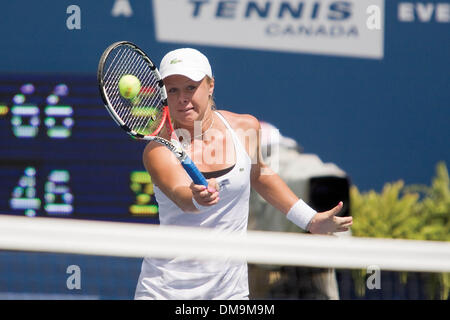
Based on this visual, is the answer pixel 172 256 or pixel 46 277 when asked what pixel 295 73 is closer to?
pixel 46 277

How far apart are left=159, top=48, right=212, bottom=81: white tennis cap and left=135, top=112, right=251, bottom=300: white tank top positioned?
0.40m

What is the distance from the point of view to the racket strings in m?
3.74

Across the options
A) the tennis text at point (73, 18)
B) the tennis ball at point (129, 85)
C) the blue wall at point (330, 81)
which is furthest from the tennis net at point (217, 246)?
the tennis text at point (73, 18)

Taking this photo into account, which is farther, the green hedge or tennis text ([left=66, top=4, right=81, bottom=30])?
tennis text ([left=66, top=4, right=81, bottom=30])

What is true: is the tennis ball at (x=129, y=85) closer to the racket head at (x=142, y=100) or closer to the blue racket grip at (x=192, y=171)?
the racket head at (x=142, y=100)

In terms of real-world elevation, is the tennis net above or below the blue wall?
below

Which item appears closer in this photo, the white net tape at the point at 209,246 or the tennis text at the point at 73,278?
the white net tape at the point at 209,246

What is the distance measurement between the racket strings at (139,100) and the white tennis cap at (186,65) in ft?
0.24

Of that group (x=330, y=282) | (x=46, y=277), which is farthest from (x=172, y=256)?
(x=46, y=277)

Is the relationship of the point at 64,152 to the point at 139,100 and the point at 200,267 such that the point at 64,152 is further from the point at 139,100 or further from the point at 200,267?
the point at 200,267

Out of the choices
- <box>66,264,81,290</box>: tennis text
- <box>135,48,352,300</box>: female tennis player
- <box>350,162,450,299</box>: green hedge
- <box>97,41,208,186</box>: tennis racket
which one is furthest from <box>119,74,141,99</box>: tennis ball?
<box>350,162,450,299</box>: green hedge

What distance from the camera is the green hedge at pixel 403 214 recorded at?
639 cm

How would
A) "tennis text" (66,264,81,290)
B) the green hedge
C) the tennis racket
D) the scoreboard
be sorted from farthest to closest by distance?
the scoreboard → the green hedge → "tennis text" (66,264,81,290) → the tennis racket

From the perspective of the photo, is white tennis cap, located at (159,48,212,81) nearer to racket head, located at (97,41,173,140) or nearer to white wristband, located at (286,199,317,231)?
racket head, located at (97,41,173,140)
